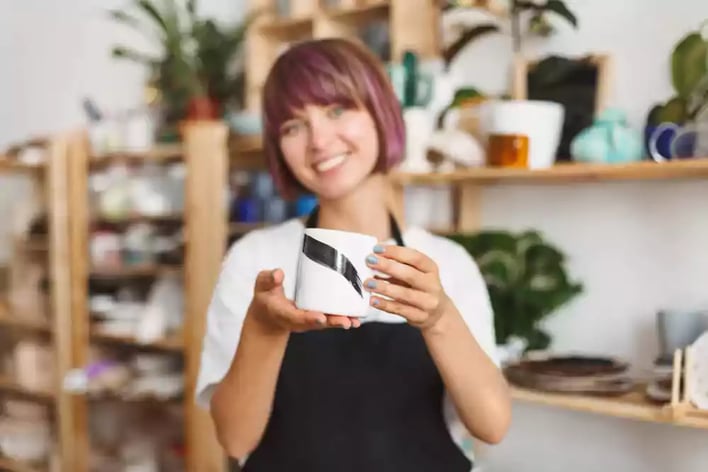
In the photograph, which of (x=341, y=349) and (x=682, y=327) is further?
(x=682, y=327)

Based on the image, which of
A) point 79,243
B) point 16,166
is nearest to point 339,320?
point 79,243

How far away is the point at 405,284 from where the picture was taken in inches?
30.0

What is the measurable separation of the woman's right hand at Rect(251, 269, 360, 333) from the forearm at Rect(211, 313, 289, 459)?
4 centimetres

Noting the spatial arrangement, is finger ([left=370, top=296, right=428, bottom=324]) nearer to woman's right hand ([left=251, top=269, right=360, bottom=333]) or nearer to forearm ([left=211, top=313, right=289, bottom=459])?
woman's right hand ([left=251, top=269, right=360, bottom=333])

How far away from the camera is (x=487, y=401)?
3.08ft

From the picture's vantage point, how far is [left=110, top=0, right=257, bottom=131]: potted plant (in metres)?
2.05

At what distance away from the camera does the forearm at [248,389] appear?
2.89ft

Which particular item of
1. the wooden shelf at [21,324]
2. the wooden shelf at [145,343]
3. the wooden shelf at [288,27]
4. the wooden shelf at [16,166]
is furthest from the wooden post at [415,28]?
the wooden shelf at [21,324]

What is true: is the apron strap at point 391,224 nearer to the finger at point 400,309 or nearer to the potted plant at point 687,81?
the finger at point 400,309

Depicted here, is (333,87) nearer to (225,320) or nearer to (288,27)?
(225,320)

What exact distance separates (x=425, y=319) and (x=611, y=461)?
2.91 ft

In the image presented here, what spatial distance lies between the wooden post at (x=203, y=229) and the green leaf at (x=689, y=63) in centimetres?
108

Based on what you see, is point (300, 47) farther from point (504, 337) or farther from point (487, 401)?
point (504, 337)

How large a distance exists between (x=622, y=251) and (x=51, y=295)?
167 cm
